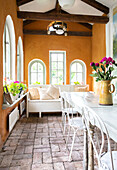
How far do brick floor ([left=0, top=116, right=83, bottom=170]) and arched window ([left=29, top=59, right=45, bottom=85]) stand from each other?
3457mm

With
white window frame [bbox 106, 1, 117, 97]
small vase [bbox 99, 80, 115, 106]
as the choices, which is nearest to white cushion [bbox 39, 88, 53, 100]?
white window frame [bbox 106, 1, 117, 97]

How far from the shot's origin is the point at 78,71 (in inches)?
276

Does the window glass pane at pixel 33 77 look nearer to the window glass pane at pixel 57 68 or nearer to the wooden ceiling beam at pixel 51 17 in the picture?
the window glass pane at pixel 57 68

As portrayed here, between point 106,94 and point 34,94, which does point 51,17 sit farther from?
point 106,94

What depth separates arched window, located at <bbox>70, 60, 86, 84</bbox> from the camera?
696 centimetres

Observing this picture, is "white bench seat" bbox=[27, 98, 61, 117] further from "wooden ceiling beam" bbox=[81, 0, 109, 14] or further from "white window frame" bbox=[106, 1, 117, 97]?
"wooden ceiling beam" bbox=[81, 0, 109, 14]

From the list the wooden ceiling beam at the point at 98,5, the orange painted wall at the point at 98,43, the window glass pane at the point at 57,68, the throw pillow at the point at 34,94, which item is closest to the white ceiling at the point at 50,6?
the wooden ceiling beam at the point at 98,5

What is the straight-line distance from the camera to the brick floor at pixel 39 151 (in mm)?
2047

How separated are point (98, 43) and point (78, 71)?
5.19 ft

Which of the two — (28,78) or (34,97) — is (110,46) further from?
(28,78)

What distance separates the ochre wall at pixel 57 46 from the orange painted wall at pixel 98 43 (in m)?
0.43

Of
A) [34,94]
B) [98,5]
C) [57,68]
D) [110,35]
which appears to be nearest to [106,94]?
[34,94]

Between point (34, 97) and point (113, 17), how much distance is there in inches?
146

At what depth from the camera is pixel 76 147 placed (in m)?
2.59
